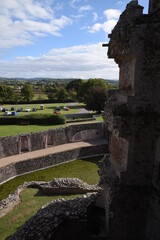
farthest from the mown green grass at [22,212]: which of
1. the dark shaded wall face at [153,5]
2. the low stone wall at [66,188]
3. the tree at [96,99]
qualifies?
the tree at [96,99]

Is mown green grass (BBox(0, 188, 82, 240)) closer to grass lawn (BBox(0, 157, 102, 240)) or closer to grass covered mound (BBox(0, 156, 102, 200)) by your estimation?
grass lawn (BBox(0, 157, 102, 240))

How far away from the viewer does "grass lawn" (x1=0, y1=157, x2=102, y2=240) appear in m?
10.3

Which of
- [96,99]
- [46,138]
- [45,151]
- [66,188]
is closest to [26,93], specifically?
[96,99]

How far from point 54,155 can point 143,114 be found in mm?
13679

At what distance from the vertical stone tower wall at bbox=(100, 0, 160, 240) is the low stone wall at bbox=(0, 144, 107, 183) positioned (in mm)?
11061

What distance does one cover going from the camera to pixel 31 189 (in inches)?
538

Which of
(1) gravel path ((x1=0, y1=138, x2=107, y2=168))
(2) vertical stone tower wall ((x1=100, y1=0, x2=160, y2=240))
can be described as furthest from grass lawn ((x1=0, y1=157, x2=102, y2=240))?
(2) vertical stone tower wall ((x1=100, y1=0, x2=160, y2=240))

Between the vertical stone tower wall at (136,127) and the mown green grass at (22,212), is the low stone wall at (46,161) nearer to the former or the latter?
the mown green grass at (22,212)

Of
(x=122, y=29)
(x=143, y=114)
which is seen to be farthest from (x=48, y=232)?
(x=122, y=29)

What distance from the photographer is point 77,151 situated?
20.4 metres

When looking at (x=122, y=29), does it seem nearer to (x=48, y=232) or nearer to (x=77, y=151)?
(x=48, y=232)

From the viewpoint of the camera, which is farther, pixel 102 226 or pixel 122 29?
pixel 102 226

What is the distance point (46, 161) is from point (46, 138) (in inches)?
127

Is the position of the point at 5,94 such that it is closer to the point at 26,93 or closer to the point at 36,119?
the point at 26,93
